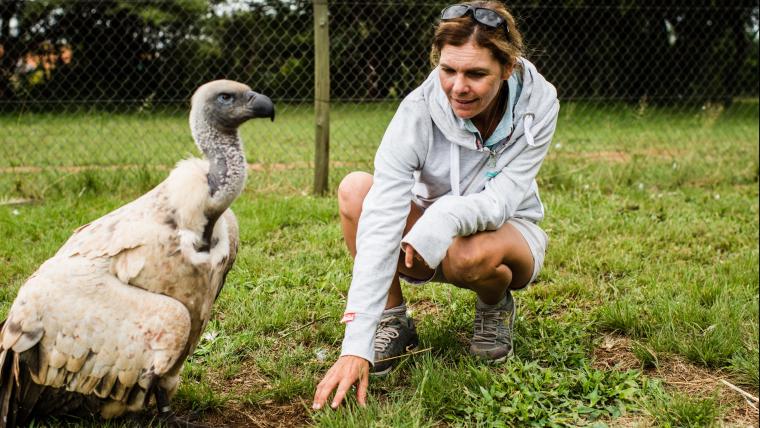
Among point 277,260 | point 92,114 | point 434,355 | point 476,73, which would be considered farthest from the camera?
point 92,114

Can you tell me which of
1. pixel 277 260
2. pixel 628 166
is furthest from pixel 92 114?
pixel 628 166

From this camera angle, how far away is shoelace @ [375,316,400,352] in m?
3.25

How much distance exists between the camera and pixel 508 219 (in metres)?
3.18

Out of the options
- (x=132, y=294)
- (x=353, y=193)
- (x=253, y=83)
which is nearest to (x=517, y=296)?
(x=353, y=193)

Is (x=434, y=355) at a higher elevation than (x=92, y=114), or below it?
higher

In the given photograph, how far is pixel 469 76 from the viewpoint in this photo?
2.82m

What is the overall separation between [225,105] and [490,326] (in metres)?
1.51

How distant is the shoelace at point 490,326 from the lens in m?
3.26

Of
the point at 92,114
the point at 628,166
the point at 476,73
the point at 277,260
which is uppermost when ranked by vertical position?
the point at 476,73

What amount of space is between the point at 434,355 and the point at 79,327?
5.06ft

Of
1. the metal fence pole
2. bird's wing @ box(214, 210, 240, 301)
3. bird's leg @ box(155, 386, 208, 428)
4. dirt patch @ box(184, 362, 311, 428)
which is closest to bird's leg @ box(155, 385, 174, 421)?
bird's leg @ box(155, 386, 208, 428)

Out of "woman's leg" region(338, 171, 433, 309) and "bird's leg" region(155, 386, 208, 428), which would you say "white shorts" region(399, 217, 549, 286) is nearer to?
"woman's leg" region(338, 171, 433, 309)

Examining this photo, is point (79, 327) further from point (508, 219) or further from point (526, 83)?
point (526, 83)

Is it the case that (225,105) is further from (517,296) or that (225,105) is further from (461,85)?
(517,296)
